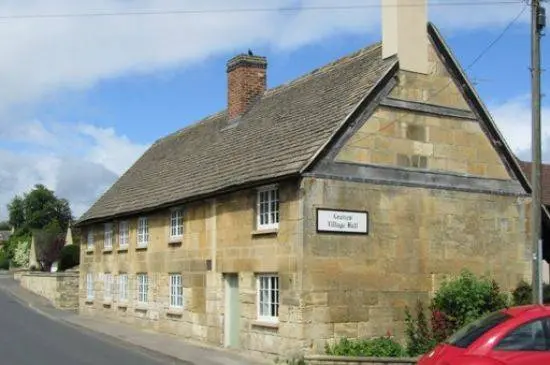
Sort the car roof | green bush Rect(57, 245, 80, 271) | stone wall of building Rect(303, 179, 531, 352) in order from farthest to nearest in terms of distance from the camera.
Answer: green bush Rect(57, 245, 80, 271) → stone wall of building Rect(303, 179, 531, 352) → the car roof

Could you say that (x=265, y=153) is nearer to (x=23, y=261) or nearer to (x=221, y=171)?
(x=221, y=171)

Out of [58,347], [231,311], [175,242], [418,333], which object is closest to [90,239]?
[175,242]

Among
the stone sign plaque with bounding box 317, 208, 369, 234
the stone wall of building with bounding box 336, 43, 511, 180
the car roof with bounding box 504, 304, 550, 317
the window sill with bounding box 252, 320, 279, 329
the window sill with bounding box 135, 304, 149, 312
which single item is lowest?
the window sill with bounding box 135, 304, 149, 312

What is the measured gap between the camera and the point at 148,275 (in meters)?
22.9

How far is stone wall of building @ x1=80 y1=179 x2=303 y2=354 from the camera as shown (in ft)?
49.5

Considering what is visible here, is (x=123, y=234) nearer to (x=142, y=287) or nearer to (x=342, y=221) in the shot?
(x=142, y=287)

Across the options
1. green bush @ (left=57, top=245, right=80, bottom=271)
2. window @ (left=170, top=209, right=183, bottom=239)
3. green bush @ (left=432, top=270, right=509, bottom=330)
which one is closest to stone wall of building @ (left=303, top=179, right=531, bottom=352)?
green bush @ (left=432, top=270, right=509, bottom=330)

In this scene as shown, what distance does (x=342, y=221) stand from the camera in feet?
50.2

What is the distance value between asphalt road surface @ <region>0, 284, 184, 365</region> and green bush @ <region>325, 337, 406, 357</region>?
3736 millimetres

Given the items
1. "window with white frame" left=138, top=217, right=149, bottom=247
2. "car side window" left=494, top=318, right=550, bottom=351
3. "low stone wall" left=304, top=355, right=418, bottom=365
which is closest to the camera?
"car side window" left=494, top=318, right=550, bottom=351

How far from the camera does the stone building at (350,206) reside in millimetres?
15055

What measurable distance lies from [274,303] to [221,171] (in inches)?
180

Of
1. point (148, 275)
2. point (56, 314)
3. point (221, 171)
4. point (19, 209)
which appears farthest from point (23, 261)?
point (221, 171)

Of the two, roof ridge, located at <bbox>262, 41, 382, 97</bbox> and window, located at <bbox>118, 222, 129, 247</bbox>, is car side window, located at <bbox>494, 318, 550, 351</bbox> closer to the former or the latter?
roof ridge, located at <bbox>262, 41, 382, 97</bbox>
